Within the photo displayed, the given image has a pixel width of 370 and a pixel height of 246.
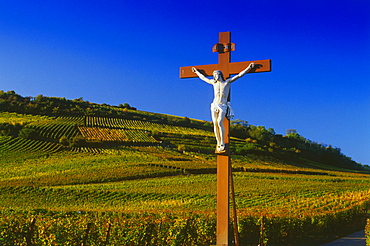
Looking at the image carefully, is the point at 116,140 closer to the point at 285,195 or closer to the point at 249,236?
the point at 285,195

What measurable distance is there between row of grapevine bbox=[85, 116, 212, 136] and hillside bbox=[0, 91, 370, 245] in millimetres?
321

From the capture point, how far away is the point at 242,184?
145ft

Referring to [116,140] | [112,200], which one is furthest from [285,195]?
[116,140]

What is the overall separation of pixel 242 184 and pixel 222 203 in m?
38.3

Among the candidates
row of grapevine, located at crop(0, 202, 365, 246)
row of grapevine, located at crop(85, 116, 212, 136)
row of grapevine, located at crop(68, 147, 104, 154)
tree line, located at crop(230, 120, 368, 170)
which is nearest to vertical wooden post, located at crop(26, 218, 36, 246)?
row of grapevine, located at crop(0, 202, 365, 246)

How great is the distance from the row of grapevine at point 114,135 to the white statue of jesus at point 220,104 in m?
69.9

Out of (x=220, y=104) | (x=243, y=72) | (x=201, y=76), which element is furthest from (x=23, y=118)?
(x=243, y=72)

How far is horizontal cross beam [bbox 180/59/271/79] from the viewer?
21.5 ft

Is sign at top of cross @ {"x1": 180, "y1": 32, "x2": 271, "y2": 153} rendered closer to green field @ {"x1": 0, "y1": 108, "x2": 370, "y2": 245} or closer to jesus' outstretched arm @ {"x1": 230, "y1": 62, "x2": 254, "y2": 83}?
jesus' outstretched arm @ {"x1": 230, "y1": 62, "x2": 254, "y2": 83}

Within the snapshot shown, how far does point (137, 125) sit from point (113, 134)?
56.3 feet

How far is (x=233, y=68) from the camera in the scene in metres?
6.76

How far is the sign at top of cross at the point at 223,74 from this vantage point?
651 cm

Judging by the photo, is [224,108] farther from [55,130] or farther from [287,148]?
[287,148]

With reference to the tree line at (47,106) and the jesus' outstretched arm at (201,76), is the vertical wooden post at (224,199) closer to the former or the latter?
the jesus' outstretched arm at (201,76)
